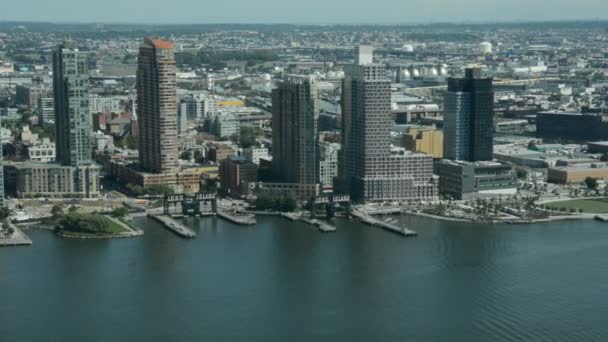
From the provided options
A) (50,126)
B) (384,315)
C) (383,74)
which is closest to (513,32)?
(50,126)

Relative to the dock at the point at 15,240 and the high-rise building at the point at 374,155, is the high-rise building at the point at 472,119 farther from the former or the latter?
the dock at the point at 15,240

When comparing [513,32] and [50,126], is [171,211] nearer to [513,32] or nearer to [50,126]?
[50,126]

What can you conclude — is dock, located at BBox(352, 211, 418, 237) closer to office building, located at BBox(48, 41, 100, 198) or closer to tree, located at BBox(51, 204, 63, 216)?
tree, located at BBox(51, 204, 63, 216)

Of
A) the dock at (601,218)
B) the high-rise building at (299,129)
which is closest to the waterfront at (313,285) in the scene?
the dock at (601,218)

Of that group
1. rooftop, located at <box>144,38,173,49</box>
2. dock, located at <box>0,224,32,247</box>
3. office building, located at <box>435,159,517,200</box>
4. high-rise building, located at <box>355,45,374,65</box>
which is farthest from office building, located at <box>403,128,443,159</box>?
dock, located at <box>0,224,32,247</box>

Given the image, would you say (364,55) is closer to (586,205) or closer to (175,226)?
(586,205)
